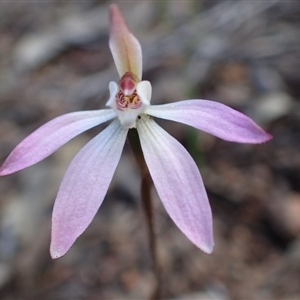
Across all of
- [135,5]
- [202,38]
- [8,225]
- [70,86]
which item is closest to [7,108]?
[70,86]

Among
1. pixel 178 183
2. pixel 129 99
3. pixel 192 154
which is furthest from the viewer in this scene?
pixel 192 154

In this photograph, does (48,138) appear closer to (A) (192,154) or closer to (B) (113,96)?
(B) (113,96)

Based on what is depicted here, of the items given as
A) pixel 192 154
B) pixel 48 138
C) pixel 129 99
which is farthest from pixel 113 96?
pixel 192 154

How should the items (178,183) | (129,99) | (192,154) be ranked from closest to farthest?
(178,183) < (129,99) < (192,154)

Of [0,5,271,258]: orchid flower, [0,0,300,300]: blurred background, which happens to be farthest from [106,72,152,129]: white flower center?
[0,0,300,300]: blurred background

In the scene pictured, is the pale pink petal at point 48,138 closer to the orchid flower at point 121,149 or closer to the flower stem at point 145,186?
the orchid flower at point 121,149

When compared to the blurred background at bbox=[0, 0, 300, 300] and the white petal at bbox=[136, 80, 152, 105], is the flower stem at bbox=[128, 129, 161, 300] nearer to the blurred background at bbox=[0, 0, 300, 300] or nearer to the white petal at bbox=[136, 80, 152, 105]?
the white petal at bbox=[136, 80, 152, 105]

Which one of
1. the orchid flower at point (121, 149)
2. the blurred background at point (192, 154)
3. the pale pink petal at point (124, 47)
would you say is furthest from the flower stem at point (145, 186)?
the blurred background at point (192, 154)
